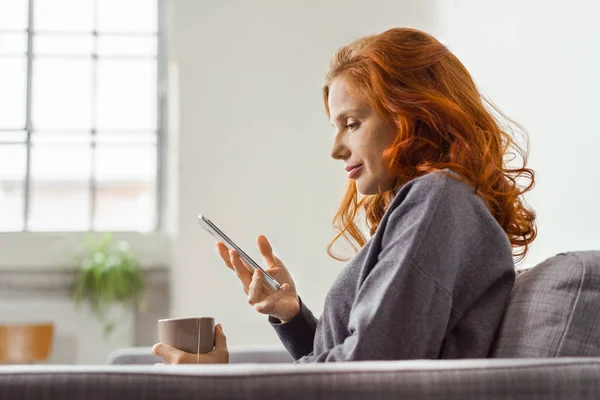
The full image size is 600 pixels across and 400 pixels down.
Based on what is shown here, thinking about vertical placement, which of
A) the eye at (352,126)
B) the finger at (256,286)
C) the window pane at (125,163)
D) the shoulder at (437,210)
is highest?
the window pane at (125,163)

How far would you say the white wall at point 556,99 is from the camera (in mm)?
2066

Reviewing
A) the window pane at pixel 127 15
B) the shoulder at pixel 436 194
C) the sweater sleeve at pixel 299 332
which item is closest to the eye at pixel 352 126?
the shoulder at pixel 436 194

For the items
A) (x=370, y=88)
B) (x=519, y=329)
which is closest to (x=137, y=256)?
(x=370, y=88)

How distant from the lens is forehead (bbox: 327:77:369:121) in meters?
1.53

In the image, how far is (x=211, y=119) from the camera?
421cm

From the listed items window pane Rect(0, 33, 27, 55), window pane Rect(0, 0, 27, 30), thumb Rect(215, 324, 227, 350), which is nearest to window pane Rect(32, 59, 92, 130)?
window pane Rect(0, 33, 27, 55)

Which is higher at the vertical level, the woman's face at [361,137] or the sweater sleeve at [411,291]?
the woman's face at [361,137]

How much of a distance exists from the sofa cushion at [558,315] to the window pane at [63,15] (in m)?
Answer: 4.09

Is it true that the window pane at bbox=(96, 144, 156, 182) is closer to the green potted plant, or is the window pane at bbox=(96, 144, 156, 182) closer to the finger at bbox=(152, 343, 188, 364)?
the green potted plant

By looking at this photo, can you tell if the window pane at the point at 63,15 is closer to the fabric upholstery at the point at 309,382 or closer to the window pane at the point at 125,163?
the window pane at the point at 125,163

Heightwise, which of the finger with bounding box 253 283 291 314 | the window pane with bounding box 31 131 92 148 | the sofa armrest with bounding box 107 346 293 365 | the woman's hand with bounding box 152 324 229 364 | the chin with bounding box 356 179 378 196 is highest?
the window pane with bounding box 31 131 92 148

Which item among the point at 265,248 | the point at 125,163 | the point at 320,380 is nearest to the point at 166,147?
the point at 125,163

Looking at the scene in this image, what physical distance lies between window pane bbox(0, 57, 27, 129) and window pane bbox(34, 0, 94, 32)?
266 mm

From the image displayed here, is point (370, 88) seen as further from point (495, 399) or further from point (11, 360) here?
point (11, 360)
